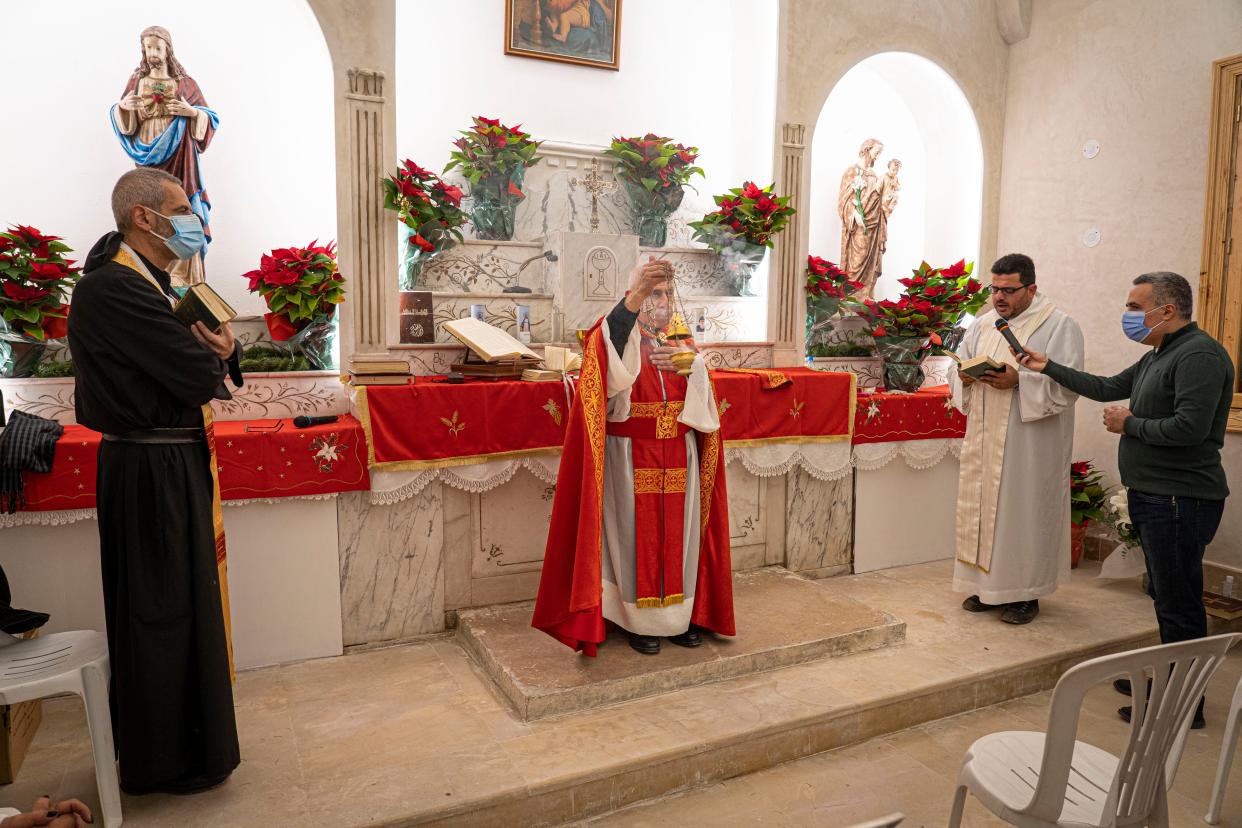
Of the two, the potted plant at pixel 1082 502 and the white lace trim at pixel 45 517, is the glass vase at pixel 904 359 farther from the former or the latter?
the white lace trim at pixel 45 517

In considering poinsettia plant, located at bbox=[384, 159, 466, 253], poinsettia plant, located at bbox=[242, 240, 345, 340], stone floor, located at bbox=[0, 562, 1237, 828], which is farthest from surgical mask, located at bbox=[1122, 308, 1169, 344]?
poinsettia plant, located at bbox=[242, 240, 345, 340]

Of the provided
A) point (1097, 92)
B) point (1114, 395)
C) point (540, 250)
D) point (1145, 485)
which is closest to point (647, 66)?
point (540, 250)

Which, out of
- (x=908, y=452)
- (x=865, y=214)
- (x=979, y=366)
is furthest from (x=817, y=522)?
(x=865, y=214)

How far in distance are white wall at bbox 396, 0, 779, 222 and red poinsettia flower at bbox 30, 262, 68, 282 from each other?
6.45 ft

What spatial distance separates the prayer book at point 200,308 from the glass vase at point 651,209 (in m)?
3.11

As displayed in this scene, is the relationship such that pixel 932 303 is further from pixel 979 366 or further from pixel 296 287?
pixel 296 287

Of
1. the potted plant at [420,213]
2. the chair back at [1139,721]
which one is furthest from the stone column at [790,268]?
the chair back at [1139,721]

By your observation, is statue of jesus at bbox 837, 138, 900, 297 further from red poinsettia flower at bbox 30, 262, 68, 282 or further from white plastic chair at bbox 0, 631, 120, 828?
white plastic chair at bbox 0, 631, 120, 828

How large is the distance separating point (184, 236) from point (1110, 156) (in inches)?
237

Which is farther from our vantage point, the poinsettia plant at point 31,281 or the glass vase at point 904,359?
the glass vase at point 904,359

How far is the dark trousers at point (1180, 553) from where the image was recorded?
360cm

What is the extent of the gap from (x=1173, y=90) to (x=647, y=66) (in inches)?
139

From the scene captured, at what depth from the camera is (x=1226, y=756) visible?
9.61ft

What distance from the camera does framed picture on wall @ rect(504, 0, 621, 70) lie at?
5.31 m
